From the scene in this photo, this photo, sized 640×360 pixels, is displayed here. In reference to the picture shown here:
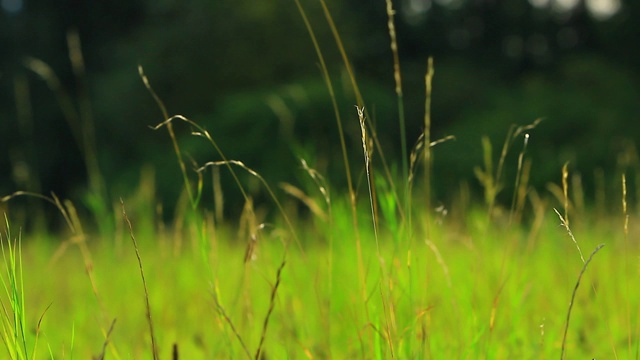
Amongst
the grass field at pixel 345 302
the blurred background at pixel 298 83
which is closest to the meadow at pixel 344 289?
the grass field at pixel 345 302

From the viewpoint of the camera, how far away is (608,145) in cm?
1103

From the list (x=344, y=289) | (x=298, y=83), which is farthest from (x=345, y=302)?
(x=298, y=83)

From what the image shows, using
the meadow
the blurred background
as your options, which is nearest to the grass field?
the meadow

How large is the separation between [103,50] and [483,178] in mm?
18194

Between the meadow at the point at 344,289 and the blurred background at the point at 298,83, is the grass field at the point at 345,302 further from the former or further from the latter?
the blurred background at the point at 298,83

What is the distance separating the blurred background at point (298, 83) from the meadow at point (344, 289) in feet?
17.2

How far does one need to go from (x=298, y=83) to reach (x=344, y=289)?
26.6 ft

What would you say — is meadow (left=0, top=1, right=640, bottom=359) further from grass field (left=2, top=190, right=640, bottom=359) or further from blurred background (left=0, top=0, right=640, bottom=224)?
blurred background (left=0, top=0, right=640, bottom=224)

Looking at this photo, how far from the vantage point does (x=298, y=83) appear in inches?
395

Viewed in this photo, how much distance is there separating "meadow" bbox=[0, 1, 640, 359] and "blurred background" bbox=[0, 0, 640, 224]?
17.2 ft

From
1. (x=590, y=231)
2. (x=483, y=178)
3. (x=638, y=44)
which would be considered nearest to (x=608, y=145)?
(x=638, y=44)

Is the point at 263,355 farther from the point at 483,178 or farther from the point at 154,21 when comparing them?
the point at 154,21

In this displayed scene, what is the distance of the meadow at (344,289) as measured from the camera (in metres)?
1.50

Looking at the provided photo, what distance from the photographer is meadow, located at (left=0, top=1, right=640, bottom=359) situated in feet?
4.92
